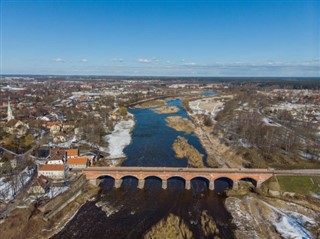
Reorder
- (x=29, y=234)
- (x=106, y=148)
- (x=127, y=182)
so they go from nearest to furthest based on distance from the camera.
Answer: (x=29, y=234), (x=127, y=182), (x=106, y=148)

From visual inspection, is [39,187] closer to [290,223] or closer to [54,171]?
[54,171]

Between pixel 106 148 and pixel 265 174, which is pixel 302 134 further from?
pixel 106 148

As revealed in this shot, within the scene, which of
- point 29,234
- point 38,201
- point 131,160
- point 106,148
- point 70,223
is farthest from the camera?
point 106,148

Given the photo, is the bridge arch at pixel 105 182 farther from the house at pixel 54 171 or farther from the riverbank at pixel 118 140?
the riverbank at pixel 118 140

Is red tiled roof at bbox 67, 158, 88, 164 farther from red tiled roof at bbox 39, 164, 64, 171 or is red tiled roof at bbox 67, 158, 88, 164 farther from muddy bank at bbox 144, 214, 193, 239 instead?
muddy bank at bbox 144, 214, 193, 239

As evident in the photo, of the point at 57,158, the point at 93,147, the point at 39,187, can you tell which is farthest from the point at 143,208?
the point at 93,147

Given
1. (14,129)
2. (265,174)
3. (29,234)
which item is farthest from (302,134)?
(14,129)

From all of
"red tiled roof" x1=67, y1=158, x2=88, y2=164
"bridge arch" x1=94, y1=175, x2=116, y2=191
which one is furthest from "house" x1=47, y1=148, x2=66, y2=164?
"bridge arch" x1=94, y1=175, x2=116, y2=191

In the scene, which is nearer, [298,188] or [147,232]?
[147,232]
